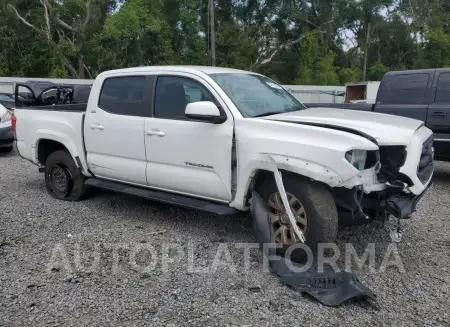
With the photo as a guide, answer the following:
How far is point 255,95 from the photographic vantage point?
4707mm

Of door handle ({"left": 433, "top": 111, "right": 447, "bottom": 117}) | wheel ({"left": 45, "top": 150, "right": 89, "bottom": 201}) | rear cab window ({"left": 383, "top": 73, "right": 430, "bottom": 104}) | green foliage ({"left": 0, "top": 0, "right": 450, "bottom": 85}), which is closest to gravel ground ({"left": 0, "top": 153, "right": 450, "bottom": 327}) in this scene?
wheel ({"left": 45, "top": 150, "right": 89, "bottom": 201})

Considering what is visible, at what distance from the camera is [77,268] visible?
3975 millimetres

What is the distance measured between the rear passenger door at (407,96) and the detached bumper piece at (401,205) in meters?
3.52

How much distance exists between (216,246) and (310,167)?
137 centimetres

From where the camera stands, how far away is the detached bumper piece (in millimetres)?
3697

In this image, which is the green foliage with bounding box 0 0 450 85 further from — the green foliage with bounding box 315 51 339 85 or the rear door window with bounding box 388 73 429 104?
the rear door window with bounding box 388 73 429 104

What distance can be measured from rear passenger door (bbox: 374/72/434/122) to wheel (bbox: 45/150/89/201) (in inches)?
188

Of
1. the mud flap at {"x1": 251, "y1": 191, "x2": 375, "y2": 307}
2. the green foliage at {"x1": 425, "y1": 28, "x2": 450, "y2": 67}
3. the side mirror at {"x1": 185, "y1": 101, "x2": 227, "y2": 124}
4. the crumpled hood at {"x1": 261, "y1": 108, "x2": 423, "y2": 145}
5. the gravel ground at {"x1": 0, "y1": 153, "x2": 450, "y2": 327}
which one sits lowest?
the gravel ground at {"x1": 0, "y1": 153, "x2": 450, "y2": 327}

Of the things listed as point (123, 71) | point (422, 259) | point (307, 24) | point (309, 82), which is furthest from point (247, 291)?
point (307, 24)

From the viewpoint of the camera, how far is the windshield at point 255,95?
4422 mm

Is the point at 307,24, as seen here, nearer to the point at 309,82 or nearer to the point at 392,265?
the point at 309,82

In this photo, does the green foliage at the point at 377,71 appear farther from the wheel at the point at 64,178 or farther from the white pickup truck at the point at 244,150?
the wheel at the point at 64,178

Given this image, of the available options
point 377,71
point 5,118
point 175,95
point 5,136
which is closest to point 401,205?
point 175,95

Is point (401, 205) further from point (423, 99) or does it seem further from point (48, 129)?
point (48, 129)
